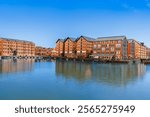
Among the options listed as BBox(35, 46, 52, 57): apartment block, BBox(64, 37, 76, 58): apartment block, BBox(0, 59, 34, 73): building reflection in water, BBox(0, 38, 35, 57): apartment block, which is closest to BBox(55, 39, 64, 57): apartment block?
BBox(64, 37, 76, 58): apartment block

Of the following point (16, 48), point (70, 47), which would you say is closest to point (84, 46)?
point (70, 47)

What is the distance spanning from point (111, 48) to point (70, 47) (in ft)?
48.2

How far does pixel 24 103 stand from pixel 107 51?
4489 centimetres

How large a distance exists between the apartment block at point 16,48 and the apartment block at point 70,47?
65.7 ft

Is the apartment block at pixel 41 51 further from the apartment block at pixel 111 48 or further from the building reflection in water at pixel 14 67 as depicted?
the building reflection in water at pixel 14 67

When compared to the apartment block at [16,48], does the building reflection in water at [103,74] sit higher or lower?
lower

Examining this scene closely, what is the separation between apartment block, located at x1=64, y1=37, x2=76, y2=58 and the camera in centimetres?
5878

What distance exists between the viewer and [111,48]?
49.2m

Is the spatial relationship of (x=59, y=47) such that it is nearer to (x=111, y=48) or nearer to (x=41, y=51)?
(x=111, y=48)

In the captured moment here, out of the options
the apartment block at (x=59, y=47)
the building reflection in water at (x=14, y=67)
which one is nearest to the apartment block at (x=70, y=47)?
the apartment block at (x=59, y=47)

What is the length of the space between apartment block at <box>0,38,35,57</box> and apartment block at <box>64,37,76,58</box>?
20.0 metres

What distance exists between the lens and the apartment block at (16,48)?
208 ft

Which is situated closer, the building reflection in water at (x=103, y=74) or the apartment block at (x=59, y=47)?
the building reflection in water at (x=103, y=74)

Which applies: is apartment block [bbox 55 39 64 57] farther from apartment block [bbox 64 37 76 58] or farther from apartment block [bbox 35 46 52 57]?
apartment block [bbox 35 46 52 57]
